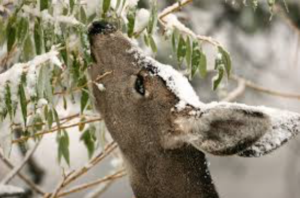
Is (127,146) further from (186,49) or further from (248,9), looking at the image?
(248,9)

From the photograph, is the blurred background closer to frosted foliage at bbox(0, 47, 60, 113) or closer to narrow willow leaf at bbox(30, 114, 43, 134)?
narrow willow leaf at bbox(30, 114, 43, 134)

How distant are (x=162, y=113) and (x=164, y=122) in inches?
2.1

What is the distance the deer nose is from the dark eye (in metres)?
0.32

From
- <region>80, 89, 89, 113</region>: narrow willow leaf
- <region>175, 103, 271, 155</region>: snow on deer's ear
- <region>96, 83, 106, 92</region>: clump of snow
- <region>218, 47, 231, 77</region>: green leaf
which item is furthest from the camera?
<region>218, 47, 231, 77</region>: green leaf

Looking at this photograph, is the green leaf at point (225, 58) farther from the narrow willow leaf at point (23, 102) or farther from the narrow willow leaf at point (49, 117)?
the narrow willow leaf at point (23, 102)

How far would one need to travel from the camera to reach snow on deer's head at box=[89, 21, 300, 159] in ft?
12.6

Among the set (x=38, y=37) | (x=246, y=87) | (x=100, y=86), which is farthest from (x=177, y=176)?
(x=246, y=87)

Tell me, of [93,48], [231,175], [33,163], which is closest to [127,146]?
[93,48]

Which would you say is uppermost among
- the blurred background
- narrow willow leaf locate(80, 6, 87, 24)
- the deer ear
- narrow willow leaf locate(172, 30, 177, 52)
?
narrow willow leaf locate(80, 6, 87, 24)

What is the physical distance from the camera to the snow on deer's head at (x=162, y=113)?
12.6 feet

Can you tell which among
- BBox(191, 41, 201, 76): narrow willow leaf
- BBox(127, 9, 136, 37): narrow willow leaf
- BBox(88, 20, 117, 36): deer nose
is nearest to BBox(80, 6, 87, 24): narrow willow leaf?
BBox(88, 20, 117, 36): deer nose

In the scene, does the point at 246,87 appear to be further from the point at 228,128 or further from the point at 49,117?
the point at 228,128

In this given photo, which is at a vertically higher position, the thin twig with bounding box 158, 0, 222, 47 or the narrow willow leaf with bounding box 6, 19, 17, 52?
the narrow willow leaf with bounding box 6, 19, 17, 52

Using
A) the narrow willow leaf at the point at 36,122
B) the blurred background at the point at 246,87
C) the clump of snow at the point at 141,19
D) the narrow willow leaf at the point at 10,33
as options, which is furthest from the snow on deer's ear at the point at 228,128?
the blurred background at the point at 246,87
